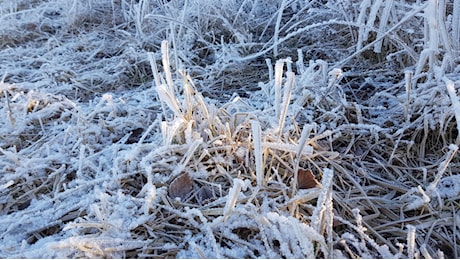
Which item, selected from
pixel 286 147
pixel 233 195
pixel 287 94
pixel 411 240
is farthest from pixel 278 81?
pixel 411 240

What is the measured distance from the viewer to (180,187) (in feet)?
3.21

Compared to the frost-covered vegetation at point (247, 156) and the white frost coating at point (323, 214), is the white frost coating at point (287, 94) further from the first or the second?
the white frost coating at point (323, 214)

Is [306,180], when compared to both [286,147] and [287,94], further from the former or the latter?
[287,94]

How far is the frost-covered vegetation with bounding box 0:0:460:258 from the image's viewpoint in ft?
2.74

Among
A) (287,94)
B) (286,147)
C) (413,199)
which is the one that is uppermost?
(287,94)

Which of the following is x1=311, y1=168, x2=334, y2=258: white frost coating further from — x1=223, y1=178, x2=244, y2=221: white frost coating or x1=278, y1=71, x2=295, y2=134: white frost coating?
x1=278, y1=71, x2=295, y2=134: white frost coating

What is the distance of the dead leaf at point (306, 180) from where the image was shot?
3.13ft

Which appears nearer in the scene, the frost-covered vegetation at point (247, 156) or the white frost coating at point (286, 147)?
the frost-covered vegetation at point (247, 156)

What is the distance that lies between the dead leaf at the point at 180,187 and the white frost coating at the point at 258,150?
0.55 ft

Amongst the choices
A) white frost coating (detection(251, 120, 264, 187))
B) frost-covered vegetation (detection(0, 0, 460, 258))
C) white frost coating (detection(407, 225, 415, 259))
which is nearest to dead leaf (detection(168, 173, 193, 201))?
frost-covered vegetation (detection(0, 0, 460, 258))

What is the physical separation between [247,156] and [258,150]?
0.13m

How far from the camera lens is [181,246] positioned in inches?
Result: 33.6

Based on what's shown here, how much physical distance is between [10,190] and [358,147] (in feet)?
2.97

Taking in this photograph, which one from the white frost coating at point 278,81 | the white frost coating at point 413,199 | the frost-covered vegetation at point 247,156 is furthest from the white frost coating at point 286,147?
the white frost coating at point 413,199
